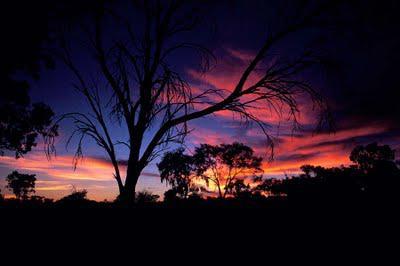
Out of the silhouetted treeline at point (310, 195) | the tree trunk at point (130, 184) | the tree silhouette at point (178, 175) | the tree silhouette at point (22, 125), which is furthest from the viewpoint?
the tree silhouette at point (178, 175)

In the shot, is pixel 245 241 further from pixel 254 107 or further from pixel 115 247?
pixel 254 107

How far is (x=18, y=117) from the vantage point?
18234 mm

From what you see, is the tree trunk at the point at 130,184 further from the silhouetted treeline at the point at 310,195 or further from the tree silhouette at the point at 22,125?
the tree silhouette at the point at 22,125

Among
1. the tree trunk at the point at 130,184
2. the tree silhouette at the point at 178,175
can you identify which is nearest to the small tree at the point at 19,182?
the tree silhouette at the point at 178,175

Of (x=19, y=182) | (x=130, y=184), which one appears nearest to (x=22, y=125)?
(x=130, y=184)

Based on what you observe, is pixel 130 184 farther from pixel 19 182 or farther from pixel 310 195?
pixel 19 182

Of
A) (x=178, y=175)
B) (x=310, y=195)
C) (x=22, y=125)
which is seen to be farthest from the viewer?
(x=178, y=175)

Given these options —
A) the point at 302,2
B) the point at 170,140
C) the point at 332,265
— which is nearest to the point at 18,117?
the point at 170,140

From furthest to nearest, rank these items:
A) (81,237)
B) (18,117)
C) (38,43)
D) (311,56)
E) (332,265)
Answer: (18,117) → (38,43) → (311,56) → (81,237) → (332,265)

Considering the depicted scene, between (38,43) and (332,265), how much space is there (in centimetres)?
847

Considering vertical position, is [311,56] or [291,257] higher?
[311,56]

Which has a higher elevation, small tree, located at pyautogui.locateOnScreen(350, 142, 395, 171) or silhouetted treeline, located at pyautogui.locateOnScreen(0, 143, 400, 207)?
small tree, located at pyautogui.locateOnScreen(350, 142, 395, 171)

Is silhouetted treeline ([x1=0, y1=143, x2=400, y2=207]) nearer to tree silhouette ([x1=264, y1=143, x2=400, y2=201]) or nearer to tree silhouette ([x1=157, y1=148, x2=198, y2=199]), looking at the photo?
tree silhouette ([x1=264, y1=143, x2=400, y2=201])

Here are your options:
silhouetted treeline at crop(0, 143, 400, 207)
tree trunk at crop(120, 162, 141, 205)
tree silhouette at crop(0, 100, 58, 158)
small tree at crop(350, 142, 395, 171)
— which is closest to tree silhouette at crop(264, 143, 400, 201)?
silhouetted treeline at crop(0, 143, 400, 207)
